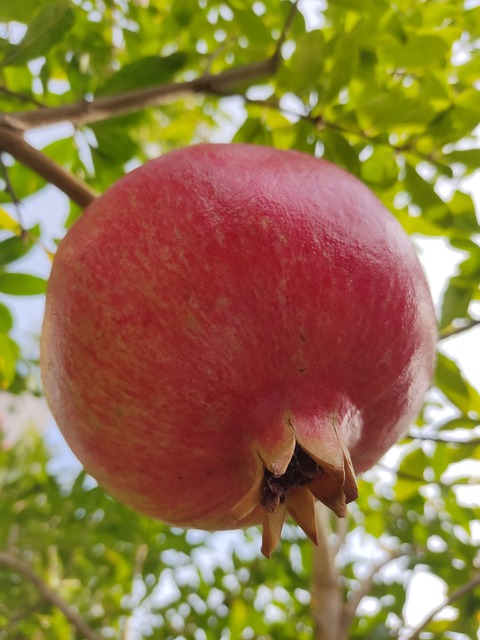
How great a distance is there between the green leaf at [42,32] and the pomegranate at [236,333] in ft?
1.12

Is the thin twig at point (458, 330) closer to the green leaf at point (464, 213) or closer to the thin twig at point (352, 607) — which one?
the green leaf at point (464, 213)

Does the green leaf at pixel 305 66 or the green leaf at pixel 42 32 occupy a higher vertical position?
the green leaf at pixel 42 32

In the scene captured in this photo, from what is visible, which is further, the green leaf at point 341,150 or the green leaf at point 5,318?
the green leaf at point 5,318

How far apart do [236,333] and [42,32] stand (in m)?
0.61

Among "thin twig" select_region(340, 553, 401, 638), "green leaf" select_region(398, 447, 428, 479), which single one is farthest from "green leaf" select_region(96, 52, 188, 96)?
"thin twig" select_region(340, 553, 401, 638)

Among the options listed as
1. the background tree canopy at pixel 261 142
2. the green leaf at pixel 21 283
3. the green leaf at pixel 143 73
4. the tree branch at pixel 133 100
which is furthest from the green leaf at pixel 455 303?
the green leaf at pixel 21 283

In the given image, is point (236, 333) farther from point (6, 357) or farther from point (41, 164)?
point (6, 357)

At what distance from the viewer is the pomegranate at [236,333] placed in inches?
23.1

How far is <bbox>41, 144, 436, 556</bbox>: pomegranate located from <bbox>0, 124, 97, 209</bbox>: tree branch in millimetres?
213

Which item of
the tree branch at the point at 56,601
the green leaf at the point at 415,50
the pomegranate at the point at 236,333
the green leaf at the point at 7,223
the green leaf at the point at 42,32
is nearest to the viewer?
the pomegranate at the point at 236,333

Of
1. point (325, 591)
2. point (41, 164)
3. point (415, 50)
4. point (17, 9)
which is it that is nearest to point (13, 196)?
point (41, 164)

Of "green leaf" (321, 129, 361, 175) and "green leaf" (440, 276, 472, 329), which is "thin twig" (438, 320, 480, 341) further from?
"green leaf" (321, 129, 361, 175)

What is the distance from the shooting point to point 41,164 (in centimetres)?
90

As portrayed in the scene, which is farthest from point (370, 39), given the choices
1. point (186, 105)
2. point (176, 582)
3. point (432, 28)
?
point (176, 582)
